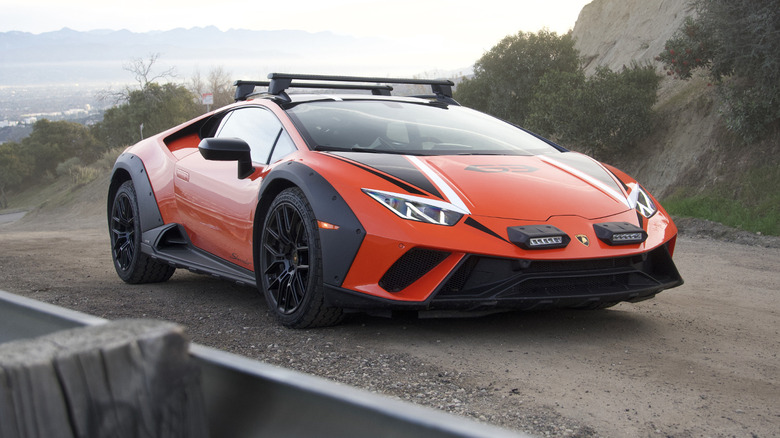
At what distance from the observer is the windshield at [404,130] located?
5020mm

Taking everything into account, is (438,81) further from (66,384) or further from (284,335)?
(66,384)

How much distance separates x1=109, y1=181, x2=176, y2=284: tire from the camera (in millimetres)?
6520

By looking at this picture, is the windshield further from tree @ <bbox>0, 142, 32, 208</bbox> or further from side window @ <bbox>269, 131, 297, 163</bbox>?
tree @ <bbox>0, 142, 32, 208</bbox>

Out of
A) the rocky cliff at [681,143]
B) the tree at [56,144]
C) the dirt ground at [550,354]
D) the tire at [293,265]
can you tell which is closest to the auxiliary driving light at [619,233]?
the dirt ground at [550,354]

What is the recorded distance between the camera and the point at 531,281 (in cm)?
405

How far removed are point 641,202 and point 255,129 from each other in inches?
103

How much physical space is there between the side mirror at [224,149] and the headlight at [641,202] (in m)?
2.37

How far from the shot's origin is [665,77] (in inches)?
727

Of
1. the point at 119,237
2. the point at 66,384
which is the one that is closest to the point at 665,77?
the point at 119,237

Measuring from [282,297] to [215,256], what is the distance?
44.1 inches

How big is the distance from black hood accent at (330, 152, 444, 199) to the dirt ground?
80 centimetres

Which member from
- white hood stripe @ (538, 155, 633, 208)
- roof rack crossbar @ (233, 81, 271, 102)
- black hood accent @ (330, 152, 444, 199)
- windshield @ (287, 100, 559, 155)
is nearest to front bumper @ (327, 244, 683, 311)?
black hood accent @ (330, 152, 444, 199)

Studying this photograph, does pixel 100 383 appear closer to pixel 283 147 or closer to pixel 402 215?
pixel 402 215

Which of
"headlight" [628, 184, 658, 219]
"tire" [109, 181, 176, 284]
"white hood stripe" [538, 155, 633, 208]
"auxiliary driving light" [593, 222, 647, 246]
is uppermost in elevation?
"white hood stripe" [538, 155, 633, 208]
